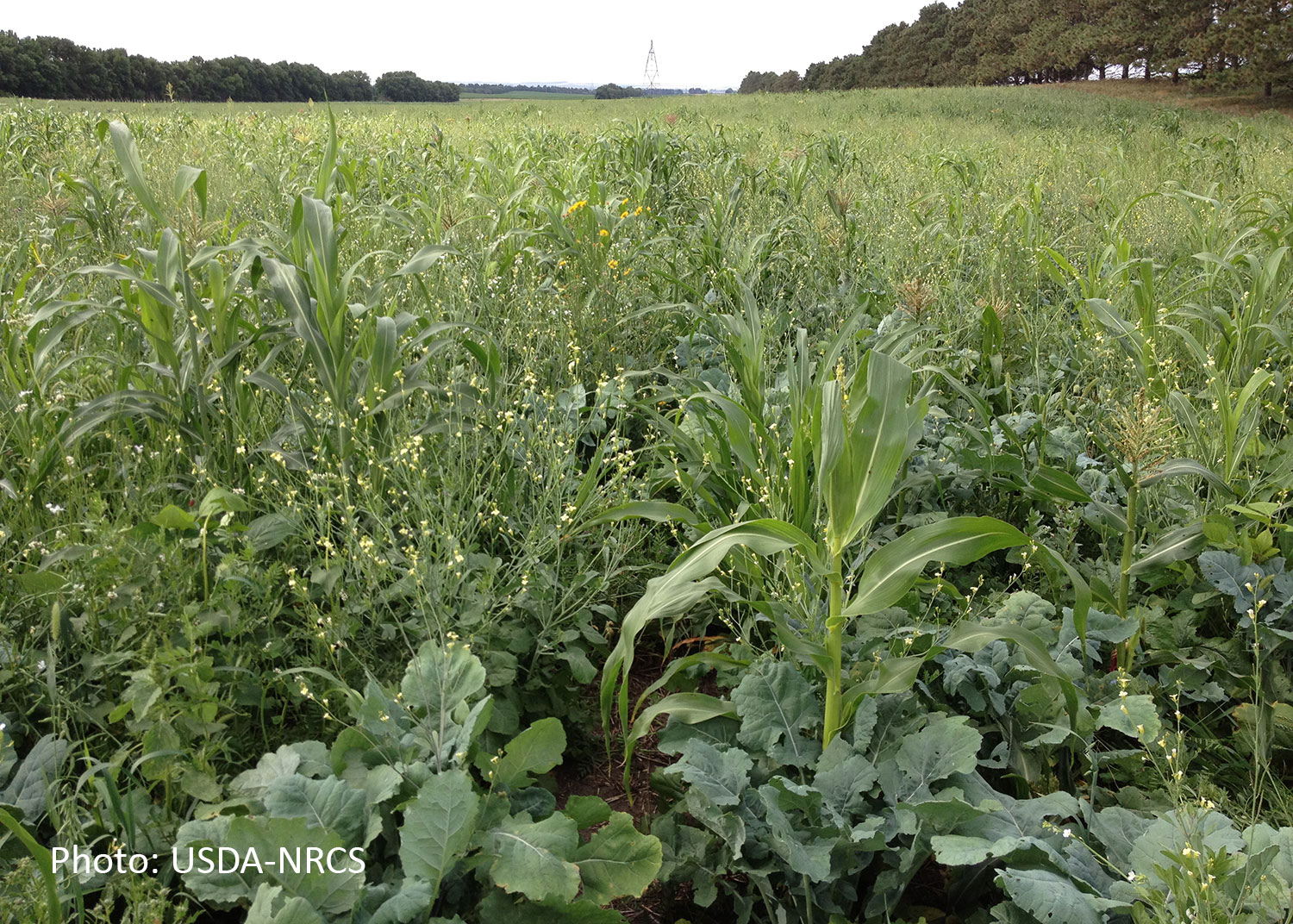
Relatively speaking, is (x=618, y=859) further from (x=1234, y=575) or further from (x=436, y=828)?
(x=1234, y=575)

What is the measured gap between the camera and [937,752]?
5.22 ft

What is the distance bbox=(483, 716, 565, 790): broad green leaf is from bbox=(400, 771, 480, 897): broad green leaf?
0.20 m

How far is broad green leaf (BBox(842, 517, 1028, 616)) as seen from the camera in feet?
5.12

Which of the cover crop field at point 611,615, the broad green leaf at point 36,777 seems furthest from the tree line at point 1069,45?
the broad green leaf at point 36,777

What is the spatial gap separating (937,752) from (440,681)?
39.8 inches

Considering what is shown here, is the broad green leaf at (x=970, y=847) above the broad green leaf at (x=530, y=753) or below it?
below

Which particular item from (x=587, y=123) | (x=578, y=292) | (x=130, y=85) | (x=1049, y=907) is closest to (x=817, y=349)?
(x=578, y=292)

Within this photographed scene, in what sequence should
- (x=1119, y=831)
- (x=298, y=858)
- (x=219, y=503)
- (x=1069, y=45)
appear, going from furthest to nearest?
1. (x=1069, y=45)
2. (x=219, y=503)
3. (x=1119, y=831)
4. (x=298, y=858)

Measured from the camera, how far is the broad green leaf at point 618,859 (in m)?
1.42

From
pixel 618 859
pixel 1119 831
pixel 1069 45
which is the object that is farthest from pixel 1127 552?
pixel 1069 45

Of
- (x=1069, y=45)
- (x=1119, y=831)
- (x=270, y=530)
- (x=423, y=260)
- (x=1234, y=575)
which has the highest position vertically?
(x=1069, y=45)

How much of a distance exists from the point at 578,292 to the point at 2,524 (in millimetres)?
2444

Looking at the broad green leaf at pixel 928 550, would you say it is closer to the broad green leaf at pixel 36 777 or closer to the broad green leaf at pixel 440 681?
the broad green leaf at pixel 440 681

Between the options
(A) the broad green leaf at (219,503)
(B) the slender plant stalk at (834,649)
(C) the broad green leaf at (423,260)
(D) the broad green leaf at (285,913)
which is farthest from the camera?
(C) the broad green leaf at (423,260)
